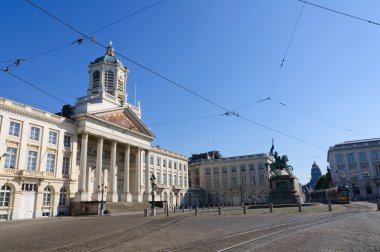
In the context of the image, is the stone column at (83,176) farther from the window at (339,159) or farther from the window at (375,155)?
the window at (375,155)

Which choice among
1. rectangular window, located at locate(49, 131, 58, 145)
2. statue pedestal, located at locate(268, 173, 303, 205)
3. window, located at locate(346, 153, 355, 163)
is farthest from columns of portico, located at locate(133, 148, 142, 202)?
window, located at locate(346, 153, 355, 163)

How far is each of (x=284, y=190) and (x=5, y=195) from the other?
33627 millimetres

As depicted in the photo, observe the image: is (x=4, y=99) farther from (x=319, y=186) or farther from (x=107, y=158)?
(x=319, y=186)

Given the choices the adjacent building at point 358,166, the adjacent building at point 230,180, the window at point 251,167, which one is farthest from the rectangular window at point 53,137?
the adjacent building at point 358,166

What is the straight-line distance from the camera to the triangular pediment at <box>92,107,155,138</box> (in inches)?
1893

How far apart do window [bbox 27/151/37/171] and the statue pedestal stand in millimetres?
→ 30803

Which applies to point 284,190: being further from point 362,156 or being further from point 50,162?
point 362,156

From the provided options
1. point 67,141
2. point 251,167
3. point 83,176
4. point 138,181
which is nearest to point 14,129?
point 67,141

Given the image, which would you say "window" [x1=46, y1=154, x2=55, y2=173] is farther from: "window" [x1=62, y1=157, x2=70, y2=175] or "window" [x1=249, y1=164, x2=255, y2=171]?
"window" [x1=249, y1=164, x2=255, y2=171]

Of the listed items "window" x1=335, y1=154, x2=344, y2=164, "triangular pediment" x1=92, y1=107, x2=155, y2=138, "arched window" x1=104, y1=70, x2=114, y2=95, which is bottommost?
"window" x1=335, y1=154, x2=344, y2=164

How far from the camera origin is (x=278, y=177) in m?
40.3

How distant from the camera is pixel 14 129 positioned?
36.1 m

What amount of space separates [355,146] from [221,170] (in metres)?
39.9

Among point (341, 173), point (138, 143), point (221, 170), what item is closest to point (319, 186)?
point (341, 173)
